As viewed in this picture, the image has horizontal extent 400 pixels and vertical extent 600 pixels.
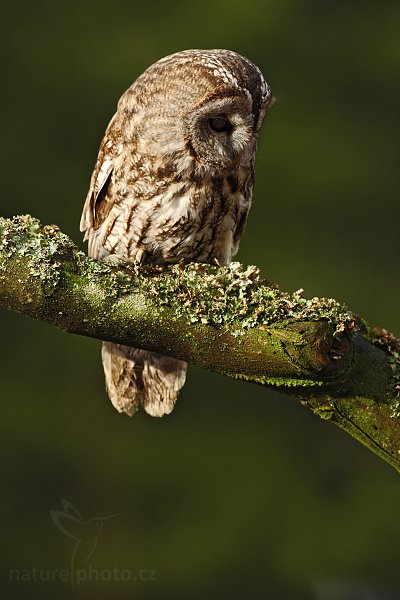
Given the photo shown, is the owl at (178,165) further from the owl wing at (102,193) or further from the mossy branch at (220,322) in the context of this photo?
the mossy branch at (220,322)

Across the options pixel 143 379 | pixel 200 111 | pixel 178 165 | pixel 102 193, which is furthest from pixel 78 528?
pixel 200 111

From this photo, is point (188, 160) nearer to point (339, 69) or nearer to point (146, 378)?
point (146, 378)

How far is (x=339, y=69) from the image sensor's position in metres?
4.18

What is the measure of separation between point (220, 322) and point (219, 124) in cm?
54

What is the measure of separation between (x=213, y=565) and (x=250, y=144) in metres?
2.36

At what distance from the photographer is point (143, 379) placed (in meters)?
2.18

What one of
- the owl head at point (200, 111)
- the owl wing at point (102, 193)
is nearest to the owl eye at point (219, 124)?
the owl head at point (200, 111)

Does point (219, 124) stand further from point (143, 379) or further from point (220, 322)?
point (143, 379)

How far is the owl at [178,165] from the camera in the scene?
1.81m

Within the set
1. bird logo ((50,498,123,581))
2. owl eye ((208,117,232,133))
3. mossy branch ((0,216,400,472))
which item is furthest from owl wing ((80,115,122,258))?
bird logo ((50,498,123,581))

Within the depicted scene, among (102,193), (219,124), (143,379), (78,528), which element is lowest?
(78,528)

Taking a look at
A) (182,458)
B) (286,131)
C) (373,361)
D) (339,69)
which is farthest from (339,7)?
(373,361)

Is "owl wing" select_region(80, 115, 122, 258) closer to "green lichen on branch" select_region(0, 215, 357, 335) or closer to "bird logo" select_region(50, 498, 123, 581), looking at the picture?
"green lichen on branch" select_region(0, 215, 357, 335)

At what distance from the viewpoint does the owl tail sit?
2.15m
